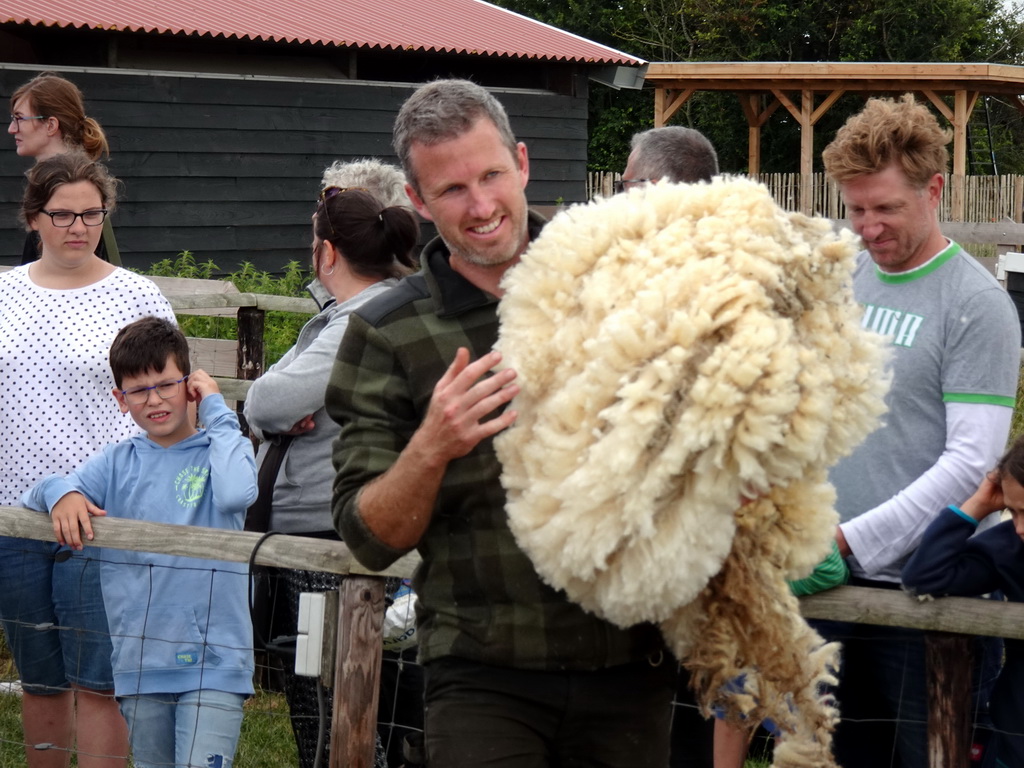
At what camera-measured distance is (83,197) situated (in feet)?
13.0

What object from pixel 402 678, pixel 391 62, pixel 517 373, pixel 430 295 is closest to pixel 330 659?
pixel 402 678

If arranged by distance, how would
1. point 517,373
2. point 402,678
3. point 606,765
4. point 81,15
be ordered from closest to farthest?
point 517,373
point 606,765
point 402,678
point 81,15

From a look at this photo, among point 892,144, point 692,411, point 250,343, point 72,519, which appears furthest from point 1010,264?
point 692,411

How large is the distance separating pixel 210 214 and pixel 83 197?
34.1ft

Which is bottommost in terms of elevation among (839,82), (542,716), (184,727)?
(184,727)

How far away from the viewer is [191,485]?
3.54m

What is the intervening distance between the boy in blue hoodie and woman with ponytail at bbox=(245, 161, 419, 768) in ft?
0.55

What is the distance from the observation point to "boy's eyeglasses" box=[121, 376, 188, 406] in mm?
3488

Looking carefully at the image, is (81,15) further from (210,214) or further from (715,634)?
(715,634)

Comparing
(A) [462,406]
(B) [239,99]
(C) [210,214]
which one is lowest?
(A) [462,406]

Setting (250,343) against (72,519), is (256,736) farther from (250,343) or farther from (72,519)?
(250,343)

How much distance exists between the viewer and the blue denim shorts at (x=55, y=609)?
3.72 meters

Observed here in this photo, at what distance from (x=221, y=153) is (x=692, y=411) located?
1318cm

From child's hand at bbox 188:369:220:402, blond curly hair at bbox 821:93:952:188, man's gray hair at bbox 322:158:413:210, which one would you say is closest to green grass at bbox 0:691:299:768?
child's hand at bbox 188:369:220:402
